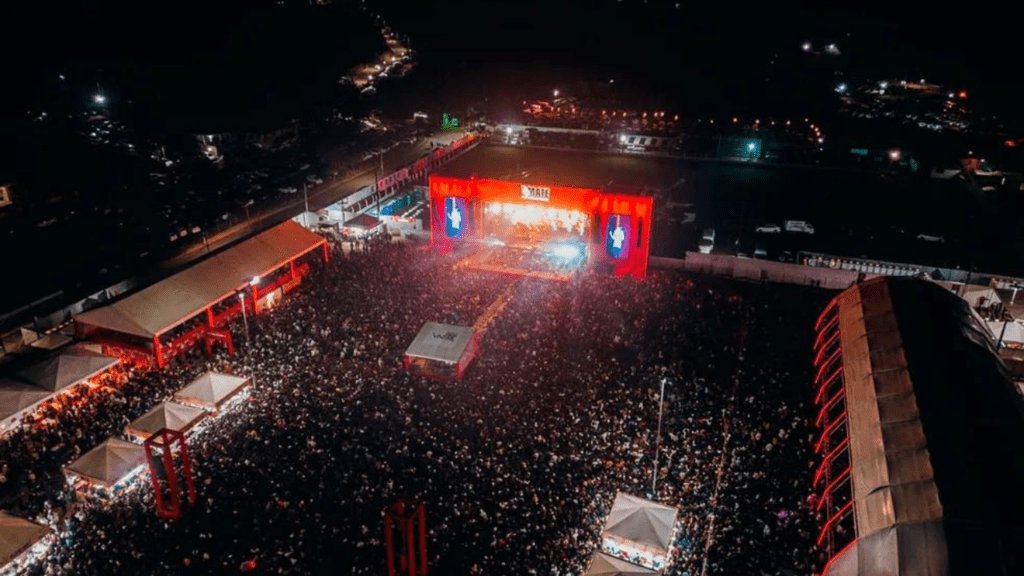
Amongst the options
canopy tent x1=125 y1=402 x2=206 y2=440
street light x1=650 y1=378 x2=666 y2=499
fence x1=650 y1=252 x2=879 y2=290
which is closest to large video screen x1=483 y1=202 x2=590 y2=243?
fence x1=650 y1=252 x2=879 y2=290

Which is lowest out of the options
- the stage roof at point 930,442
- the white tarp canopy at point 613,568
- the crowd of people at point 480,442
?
the crowd of people at point 480,442

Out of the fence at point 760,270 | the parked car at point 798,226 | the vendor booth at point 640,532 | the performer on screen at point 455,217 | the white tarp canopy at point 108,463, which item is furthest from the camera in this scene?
the parked car at point 798,226

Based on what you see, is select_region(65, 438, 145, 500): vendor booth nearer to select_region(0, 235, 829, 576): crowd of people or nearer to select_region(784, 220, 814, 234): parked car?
select_region(0, 235, 829, 576): crowd of people

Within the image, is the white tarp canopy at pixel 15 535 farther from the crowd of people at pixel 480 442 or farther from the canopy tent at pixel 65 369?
the canopy tent at pixel 65 369

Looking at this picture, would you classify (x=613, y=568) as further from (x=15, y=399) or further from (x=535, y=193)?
(x=535, y=193)

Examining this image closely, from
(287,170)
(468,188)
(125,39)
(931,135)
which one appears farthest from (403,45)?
(468,188)

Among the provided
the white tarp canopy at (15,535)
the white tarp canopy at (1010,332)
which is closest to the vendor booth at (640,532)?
the white tarp canopy at (15,535)
